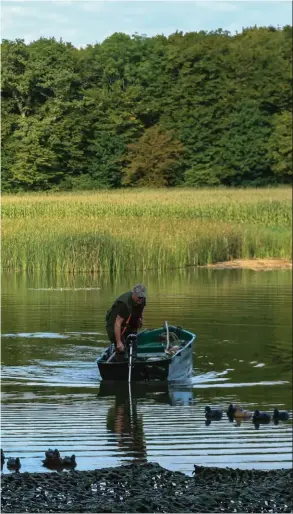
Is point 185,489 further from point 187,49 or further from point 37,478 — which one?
point 187,49

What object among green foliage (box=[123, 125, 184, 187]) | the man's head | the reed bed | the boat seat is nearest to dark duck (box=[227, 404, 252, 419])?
the man's head

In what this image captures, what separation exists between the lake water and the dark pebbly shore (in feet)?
1.02

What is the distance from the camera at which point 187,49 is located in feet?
180

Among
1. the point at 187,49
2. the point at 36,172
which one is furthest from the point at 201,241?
the point at 187,49

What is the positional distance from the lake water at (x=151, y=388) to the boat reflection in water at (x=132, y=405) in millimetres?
12

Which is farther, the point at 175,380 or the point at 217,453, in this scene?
the point at 175,380

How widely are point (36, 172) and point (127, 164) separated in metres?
4.64

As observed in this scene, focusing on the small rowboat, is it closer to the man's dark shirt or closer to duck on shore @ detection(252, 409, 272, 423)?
the man's dark shirt

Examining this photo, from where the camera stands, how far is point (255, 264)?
2291cm

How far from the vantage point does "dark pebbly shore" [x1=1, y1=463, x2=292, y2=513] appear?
6223 mm

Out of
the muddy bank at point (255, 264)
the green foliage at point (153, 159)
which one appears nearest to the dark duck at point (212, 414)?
the muddy bank at point (255, 264)

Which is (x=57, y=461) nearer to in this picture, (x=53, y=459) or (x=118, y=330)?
(x=53, y=459)

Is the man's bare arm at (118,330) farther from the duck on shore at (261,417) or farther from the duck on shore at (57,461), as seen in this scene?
the duck on shore at (57,461)

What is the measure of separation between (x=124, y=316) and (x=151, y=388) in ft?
2.37
